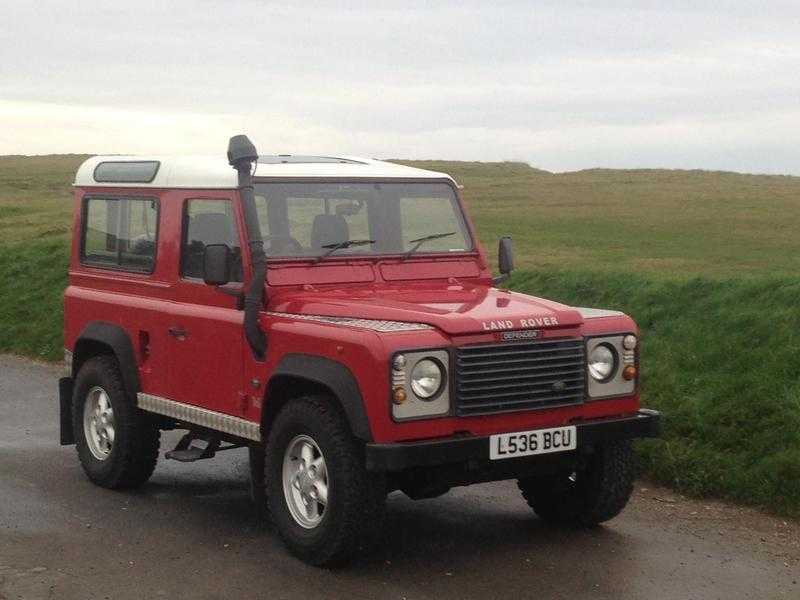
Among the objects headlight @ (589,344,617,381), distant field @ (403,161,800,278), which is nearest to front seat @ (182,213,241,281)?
headlight @ (589,344,617,381)

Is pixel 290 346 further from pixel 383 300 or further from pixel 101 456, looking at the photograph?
pixel 101 456

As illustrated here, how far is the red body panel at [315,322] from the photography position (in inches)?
274

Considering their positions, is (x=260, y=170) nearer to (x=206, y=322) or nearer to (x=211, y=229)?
(x=211, y=229)

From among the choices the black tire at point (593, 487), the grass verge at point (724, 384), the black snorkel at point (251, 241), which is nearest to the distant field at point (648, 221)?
the grass verge at point (724, 384)

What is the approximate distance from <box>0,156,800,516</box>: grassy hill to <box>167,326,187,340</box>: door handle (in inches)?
139

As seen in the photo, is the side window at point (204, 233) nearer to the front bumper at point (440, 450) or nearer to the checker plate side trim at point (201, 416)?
the checker plate side trim at point (201, 416)

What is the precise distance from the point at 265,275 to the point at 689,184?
50504 mm

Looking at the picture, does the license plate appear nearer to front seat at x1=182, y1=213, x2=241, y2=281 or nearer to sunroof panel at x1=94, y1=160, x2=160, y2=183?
front seat at x1=182, y1=213, x2=241, y2=281

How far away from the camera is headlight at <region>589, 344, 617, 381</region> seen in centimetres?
757

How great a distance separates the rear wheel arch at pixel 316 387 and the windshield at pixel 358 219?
93 cm

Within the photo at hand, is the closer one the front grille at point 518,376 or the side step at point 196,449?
the front grille at point 518,376

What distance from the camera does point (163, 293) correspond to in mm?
8820

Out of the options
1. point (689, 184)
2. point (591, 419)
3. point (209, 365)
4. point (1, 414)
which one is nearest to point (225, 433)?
point (209, 365)

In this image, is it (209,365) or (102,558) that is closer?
(102,558)
